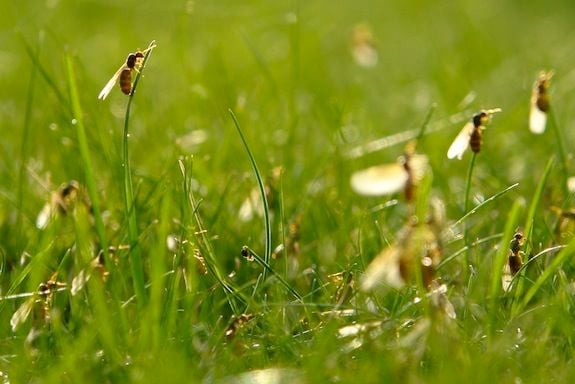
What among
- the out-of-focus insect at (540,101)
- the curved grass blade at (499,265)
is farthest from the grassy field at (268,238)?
the out-of-focus insect at (540,101)

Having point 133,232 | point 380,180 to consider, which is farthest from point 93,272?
point 380,180

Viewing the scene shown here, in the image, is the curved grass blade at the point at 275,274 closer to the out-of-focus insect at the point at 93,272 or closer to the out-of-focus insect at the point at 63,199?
the out-of-focus insect at the point at 93,272

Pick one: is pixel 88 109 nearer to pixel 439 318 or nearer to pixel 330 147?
pixel 330 147

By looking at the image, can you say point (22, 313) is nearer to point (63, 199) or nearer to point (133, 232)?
point (133, 232)

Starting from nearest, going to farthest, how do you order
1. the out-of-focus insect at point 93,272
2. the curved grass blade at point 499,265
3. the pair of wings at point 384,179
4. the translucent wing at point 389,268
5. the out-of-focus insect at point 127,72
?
the translucent wing at point 389,268
the pair of wings at point 384,179
the curved grass blade at point 499,265
the out-of-focus insect at point 93,272
the out-of-focus insect at point 127,72

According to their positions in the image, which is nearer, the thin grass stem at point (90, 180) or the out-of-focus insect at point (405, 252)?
the out-of-focus insect at point (405, 252)

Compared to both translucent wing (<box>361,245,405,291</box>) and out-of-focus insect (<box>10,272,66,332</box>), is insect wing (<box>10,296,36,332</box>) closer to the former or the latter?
out-of-focus insect (<box>10,272,66,332</box>)
